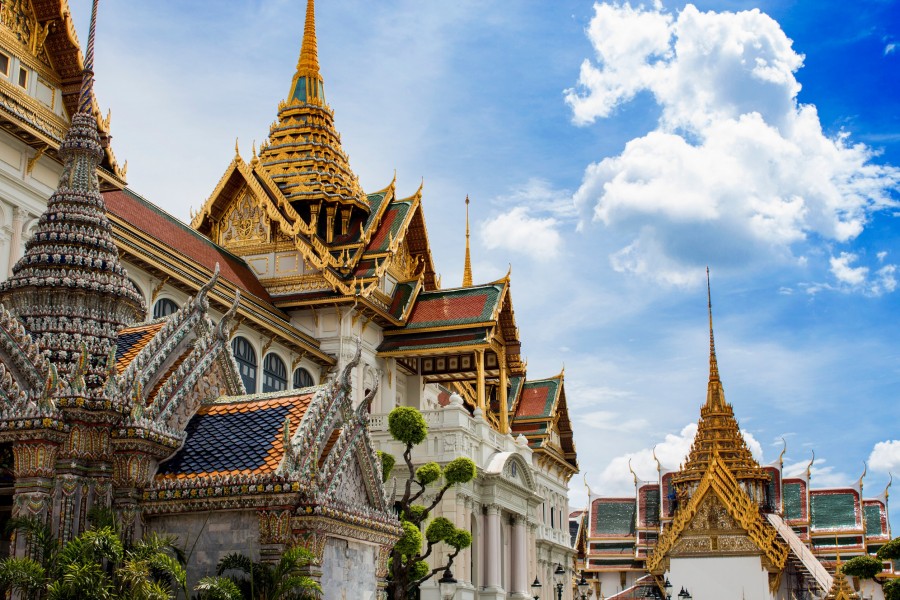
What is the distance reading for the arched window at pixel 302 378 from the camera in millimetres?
33594

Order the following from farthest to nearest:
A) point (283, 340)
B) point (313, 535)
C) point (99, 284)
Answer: point (283, 340), point (99, 284), point (313, 535)

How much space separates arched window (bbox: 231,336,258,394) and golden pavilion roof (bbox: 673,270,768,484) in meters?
30.6

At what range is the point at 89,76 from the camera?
38.3ft

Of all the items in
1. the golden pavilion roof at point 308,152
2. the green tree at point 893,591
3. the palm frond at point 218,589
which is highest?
the golden pavilion roof at point 308,152

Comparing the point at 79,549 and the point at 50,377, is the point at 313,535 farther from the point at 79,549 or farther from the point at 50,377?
the point at 50,377

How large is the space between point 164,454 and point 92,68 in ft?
13.6

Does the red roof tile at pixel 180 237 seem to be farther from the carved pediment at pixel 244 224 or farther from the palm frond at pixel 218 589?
the palm frond at pixel 218 589

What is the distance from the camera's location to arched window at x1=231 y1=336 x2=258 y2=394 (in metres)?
30.5

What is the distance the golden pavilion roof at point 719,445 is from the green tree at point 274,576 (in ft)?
159

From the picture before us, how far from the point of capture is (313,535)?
32.5ft

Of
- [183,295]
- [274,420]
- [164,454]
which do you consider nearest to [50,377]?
[164,454]

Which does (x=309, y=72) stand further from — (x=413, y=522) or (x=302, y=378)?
(x=413, y=522)

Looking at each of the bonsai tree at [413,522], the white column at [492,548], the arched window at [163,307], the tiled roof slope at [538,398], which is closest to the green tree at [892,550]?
the white column at [492,548]

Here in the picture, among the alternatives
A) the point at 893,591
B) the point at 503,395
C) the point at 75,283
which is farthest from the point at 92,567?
the point at 893,591
